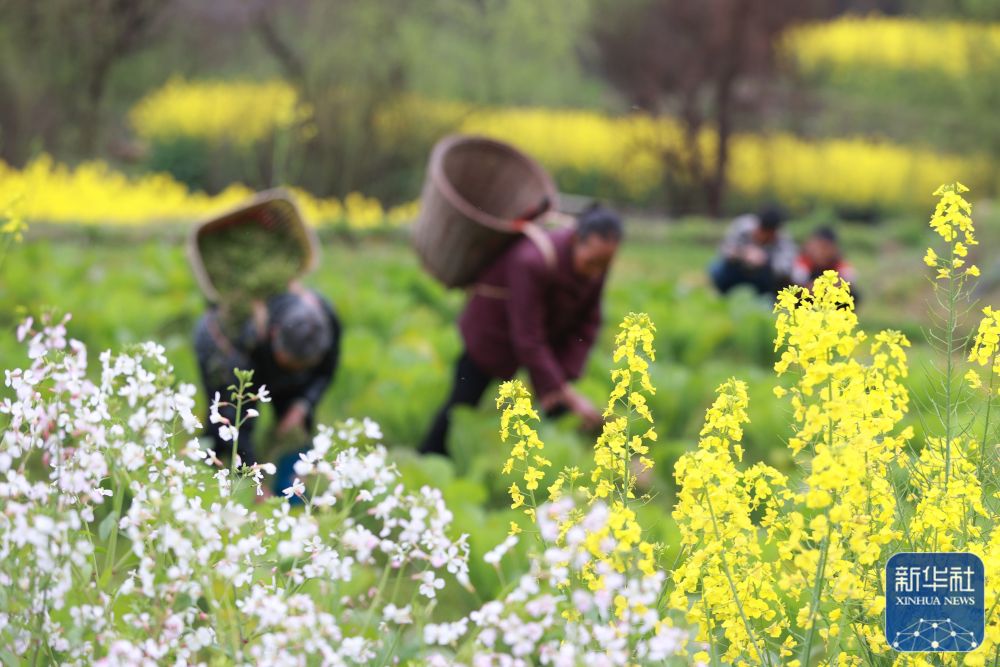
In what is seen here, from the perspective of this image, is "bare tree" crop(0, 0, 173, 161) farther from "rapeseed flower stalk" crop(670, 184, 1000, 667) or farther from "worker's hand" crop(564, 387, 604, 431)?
"rapeseed flower stalk" crop(670, 184, 1000, 667)

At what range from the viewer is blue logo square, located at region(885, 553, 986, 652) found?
1.68 meters

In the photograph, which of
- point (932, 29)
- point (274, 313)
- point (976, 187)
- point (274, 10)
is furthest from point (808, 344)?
point (932, 29)

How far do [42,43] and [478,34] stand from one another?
18.8 ft

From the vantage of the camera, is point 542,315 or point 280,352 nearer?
point 280,352

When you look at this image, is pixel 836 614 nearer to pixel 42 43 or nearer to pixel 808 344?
pixel 808 344

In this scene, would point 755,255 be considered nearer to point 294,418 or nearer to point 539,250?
point 539,250

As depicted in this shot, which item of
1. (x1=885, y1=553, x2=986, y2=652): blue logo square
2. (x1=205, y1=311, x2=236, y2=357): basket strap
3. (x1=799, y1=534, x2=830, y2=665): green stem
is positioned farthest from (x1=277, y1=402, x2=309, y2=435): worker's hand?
(x1=885, y1=553, x2=986, y2=652): blue logo square

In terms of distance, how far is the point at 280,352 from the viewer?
411 centimetres

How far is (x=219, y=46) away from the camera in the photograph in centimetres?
1956

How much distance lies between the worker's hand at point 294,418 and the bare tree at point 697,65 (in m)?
10.9

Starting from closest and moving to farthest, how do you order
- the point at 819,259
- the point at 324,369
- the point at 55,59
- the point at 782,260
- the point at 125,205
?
the point at 324,369, the point at 819,259, the point at 782,260, the point at 125,205, the point at 55,59

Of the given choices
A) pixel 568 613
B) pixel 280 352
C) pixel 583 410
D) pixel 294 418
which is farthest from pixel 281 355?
pixel 568 613

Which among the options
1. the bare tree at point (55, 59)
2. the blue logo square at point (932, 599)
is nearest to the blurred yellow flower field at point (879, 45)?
the bare tree at point (55, 59)

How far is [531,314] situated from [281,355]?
97 cm
